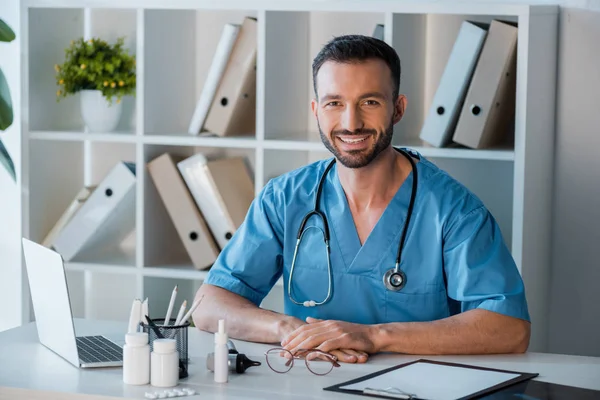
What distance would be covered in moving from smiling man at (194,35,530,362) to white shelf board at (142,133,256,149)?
67cm

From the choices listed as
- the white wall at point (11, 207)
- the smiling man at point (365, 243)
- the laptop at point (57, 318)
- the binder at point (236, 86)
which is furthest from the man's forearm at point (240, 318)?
the white wall at point (11, 207)

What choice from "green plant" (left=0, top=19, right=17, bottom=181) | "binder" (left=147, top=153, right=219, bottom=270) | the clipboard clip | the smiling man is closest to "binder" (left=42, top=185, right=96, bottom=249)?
"green plant" (left=0, top=19, right=17, bottom=181)

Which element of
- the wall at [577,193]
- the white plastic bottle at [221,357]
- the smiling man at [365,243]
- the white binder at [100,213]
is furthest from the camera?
the white binder at [100,213]

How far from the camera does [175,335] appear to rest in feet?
6.09

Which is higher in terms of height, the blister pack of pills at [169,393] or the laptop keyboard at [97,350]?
the laptop keyboard at [97,350]

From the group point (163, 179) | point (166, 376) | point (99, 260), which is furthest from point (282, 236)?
point (99, 260)

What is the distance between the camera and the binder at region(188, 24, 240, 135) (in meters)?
3.10

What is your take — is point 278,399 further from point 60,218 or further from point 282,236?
point 60,218

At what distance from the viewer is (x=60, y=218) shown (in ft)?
11.3

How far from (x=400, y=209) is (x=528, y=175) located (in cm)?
67

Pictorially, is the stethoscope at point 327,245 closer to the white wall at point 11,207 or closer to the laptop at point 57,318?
the laptop at point 57,318

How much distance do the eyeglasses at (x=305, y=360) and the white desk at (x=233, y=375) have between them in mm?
15

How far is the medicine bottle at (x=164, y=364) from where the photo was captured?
1.78 metres

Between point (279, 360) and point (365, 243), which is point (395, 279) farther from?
point (279, 360)
